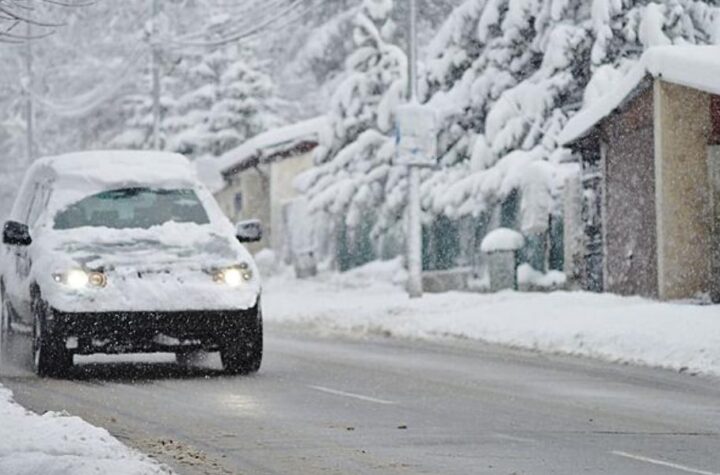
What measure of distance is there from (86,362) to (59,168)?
224 cm

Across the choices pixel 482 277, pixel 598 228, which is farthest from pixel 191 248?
pixel 482 277

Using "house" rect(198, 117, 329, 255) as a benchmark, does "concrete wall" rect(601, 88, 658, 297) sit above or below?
below

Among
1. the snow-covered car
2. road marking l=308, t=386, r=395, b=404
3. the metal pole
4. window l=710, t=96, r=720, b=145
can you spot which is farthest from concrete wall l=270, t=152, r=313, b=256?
road marking l=308, t=386, r=395, b=404

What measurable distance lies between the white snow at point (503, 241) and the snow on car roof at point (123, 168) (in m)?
16.7

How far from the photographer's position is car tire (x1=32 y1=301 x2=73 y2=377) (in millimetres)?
15398

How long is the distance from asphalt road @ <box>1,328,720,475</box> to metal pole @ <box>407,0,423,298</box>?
442 inches

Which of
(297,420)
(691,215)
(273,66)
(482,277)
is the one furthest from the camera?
(273,66)

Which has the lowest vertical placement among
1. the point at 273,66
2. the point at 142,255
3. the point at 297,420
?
the point at 297,420

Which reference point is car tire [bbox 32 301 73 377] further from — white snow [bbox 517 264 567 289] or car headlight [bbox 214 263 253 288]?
white snow [bbox 517 264 567 289]

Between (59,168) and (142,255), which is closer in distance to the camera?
(142,255)

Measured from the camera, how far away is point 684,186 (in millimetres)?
25984

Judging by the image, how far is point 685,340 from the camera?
19.0 meters

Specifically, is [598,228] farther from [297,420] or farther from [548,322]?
[297,420]

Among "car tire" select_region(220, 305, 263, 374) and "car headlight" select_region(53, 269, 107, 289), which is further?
"car tire" select_region(220, 305, 263, 374)
